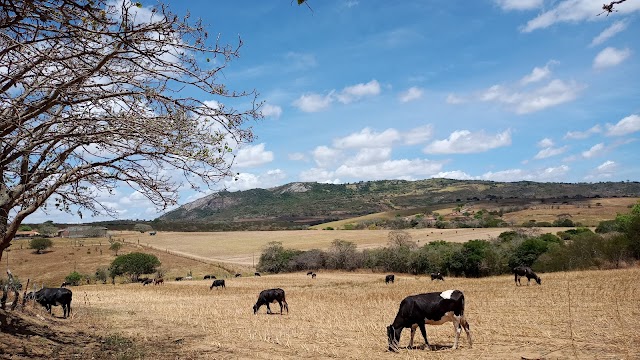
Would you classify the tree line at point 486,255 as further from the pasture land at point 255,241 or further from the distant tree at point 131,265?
the distant tree at point 131,265

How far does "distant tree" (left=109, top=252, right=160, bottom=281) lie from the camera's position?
69.6 meters

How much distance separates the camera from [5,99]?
8.49 meters

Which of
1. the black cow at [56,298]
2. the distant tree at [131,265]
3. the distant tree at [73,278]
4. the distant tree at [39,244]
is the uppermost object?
the distant tree at [39,244]

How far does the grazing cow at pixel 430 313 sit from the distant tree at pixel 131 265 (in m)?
64.2

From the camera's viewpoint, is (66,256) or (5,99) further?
(66,256)

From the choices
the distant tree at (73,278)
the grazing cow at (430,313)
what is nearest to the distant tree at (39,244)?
the distant tree at (73,278)

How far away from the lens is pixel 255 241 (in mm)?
112250

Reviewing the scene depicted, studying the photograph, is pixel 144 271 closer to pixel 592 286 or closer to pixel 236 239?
pixel 236 239

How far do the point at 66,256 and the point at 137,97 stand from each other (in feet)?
272

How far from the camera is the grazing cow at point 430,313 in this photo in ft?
42.1

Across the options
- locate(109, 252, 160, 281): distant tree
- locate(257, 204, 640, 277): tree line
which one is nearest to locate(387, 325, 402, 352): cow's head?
locate(257, 204, 640, 277): tree line

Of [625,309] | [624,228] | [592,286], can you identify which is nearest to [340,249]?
[624,228]

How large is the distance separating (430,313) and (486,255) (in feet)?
158

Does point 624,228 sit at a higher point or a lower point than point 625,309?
higher
